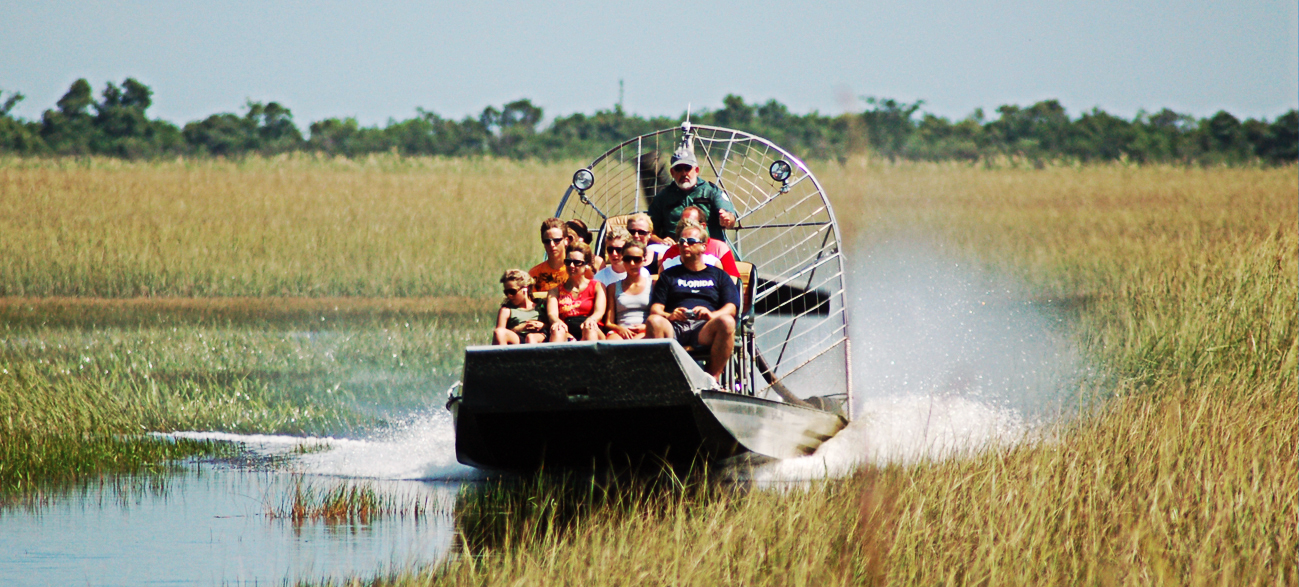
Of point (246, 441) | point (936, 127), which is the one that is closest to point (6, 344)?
point (246, 441)

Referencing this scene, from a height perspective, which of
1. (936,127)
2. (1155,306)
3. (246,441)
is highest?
(936,127)

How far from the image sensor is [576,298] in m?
8.91

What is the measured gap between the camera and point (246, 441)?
10977 mm

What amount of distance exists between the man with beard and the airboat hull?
224cm

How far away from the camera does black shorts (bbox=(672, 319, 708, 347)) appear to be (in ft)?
28.7

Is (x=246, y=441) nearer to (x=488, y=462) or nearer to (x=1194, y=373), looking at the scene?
(x=488, y=462)

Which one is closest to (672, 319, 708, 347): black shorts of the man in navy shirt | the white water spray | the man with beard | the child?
the man in navy shirt

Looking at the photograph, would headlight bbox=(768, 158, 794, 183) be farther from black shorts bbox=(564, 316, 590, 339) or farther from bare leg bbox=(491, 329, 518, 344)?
bare leg bbox=(491, 329, 518, 344)

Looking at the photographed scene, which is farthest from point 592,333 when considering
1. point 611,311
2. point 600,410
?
point 600,410

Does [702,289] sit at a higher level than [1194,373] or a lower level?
higher

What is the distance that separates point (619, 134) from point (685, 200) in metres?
41.9

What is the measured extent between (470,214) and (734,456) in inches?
631

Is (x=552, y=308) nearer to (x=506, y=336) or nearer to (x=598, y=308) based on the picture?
(x=598, y=308)

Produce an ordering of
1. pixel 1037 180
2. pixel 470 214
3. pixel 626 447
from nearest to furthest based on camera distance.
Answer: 1. pixel 626 447
2. pixel 470 214
3. pixel 1037 180
